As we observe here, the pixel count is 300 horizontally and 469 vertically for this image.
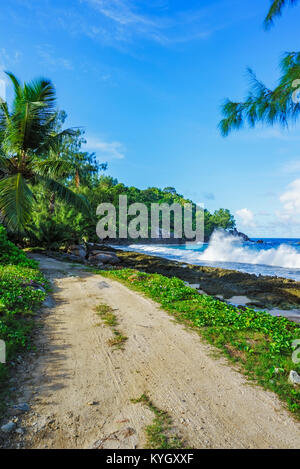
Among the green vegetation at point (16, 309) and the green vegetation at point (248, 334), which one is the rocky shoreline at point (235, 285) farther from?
the green vegetation at point (16, 309)

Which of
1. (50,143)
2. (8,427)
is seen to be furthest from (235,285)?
(50,143)

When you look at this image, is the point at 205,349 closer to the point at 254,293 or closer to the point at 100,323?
the point at 100,323

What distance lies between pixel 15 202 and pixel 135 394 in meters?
10.7

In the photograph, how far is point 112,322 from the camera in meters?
5.86

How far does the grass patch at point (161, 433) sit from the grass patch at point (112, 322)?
72.9 inches

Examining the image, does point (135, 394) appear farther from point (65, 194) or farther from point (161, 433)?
point (65, 194)

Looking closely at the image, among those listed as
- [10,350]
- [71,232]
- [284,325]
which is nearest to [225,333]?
[284,325]

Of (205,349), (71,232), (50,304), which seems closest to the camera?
(205,349)

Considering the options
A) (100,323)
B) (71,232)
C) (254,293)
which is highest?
(71,232)

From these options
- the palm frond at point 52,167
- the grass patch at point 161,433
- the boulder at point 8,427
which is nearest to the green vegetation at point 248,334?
the grass patch at point 161,433

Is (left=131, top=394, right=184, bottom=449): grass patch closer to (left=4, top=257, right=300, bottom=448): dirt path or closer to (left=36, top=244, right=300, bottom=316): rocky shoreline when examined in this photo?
(left=4, top=257, right=300, bottom=448): dirt path

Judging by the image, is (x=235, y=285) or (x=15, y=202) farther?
(x=235, y=285)
